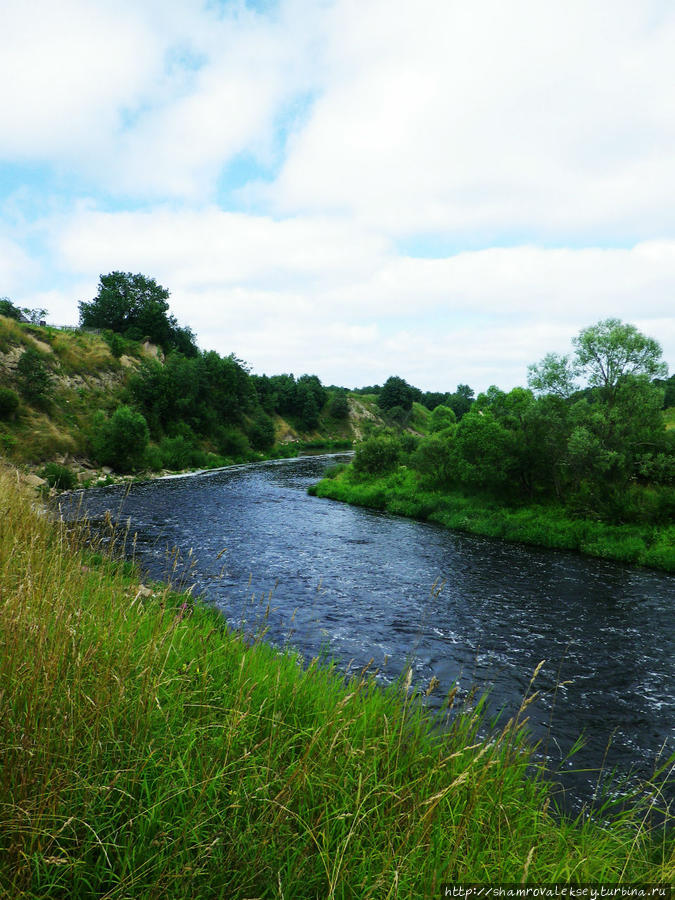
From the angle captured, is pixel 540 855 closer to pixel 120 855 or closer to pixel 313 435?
pixel 120 855

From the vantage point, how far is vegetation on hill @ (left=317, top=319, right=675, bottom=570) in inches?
1003

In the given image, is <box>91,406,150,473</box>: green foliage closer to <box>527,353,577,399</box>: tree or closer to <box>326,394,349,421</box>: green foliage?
<box>527,353,577,399</box>: tree

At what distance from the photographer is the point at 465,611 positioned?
15.5 m

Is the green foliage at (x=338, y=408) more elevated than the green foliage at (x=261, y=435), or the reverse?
the green foliage at (x=338, y=408)

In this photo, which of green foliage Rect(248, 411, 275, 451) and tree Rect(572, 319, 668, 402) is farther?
green foliage Rect(248, 411, 275, 451)

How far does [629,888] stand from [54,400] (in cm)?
5593

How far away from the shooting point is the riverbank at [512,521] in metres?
23.4

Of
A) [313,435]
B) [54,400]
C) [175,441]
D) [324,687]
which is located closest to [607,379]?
[324,687]

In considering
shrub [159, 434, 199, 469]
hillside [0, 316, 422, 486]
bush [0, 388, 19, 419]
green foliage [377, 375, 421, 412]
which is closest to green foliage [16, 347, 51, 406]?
hillside [0, 316, 422, 486]

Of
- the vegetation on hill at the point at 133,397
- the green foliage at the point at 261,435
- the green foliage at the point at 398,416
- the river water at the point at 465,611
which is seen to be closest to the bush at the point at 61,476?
the vegetation on hill at the point at 133,397

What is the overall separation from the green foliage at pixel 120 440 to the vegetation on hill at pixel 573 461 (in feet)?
82.2

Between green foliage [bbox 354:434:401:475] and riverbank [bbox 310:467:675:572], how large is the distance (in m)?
2.48

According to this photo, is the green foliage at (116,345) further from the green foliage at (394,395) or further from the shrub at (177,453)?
the green foliage at (394,395)

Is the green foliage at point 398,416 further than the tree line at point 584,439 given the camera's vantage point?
Yes
